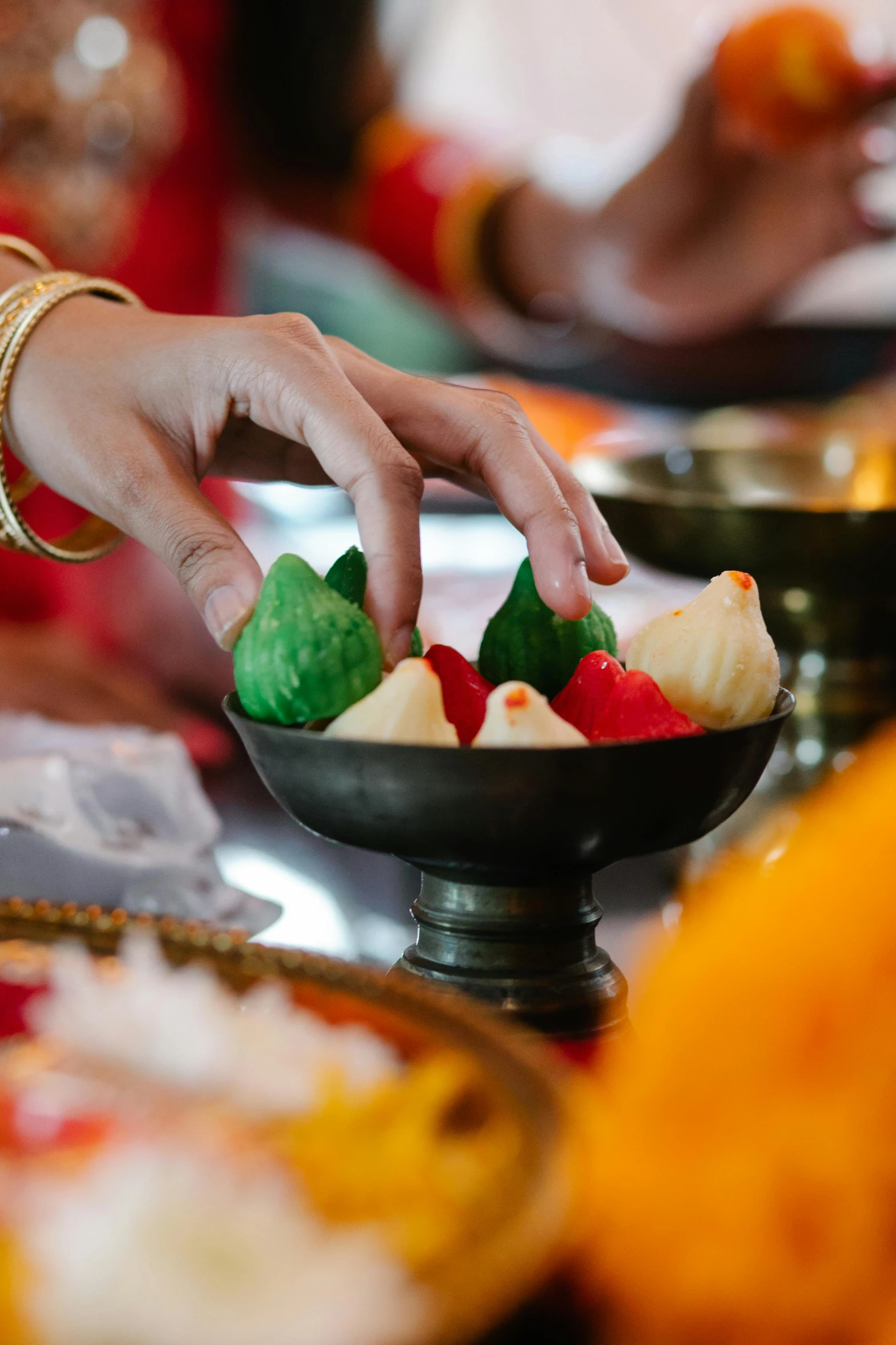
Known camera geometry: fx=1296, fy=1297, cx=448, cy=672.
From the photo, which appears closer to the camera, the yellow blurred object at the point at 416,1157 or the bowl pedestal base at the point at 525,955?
the yellow blurred object at the point at 416,1157

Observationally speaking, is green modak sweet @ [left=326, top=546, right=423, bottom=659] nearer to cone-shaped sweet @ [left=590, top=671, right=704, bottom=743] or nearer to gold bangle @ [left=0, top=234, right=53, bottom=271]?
cone-shaped sweet @ [left=590, top=671, right=704, bottom=743]

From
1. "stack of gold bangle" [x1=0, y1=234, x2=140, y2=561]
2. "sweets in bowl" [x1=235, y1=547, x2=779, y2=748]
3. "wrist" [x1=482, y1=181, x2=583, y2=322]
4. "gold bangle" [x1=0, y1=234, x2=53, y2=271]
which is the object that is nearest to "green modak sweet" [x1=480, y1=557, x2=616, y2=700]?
"sweets in bowl" [x1=235, y1=547, x2=779, y2=748]

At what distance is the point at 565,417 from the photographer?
1.28 m

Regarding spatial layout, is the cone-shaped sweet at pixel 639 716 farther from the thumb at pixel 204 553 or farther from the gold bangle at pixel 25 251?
the gold bangle at pixel 25 251

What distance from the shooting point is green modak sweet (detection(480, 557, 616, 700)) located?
41 cm

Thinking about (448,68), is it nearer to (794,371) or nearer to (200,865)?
(794,371)

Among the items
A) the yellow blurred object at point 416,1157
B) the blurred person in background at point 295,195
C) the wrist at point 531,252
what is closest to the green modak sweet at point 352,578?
the yellow blurred object at point 416,1157

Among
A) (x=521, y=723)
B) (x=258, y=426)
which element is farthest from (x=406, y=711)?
(x=258, y=426)

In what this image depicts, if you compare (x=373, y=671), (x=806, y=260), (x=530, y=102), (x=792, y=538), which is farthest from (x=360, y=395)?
(x=530, y=102)

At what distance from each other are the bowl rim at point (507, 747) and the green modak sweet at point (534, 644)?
59 millimetres

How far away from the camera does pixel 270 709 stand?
36 centimetres

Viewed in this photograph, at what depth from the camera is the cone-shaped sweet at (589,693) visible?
1.22 ft

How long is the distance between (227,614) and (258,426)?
16cm

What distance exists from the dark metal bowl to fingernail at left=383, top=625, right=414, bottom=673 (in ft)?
0.17
